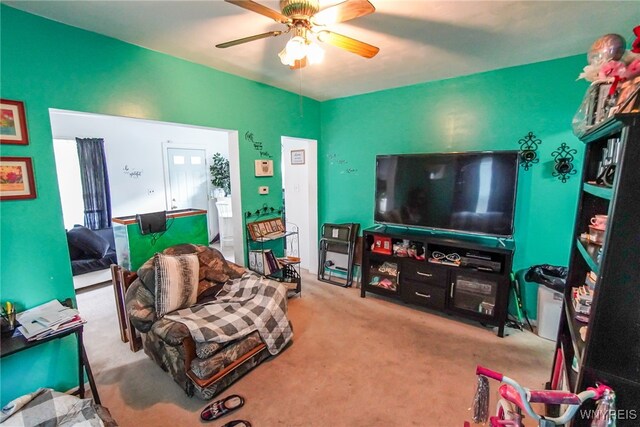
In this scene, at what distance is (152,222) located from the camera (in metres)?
2.65

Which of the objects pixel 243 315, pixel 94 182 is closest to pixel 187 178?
pixel 94 182

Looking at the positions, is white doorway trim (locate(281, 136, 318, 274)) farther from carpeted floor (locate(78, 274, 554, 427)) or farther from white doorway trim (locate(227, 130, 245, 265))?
carpeted floor (locate(78, 274, 554, 427))

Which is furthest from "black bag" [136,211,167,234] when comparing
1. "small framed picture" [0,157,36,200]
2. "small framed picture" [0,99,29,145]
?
"small framed picture" [0,99,29,145]

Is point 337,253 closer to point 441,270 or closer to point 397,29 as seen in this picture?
point 441,270

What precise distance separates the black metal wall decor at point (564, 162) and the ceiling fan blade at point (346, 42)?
2.09 meters

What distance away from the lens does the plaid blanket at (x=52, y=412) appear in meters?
1.43

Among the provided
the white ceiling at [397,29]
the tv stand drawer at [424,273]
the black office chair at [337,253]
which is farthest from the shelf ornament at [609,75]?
the black office chair at [337,253]

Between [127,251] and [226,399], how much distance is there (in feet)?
5.44

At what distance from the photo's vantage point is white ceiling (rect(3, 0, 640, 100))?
1657 mm

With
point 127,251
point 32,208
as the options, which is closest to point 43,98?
point 32,208

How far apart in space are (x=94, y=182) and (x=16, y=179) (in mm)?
3004

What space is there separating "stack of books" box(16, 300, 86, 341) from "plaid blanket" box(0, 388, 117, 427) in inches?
13.3

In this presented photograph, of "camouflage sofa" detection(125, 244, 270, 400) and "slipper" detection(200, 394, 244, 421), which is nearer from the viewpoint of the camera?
"slipper" detection(200, 394, 244, 421)

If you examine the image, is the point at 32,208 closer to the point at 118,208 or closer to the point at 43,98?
the point at 43,98
